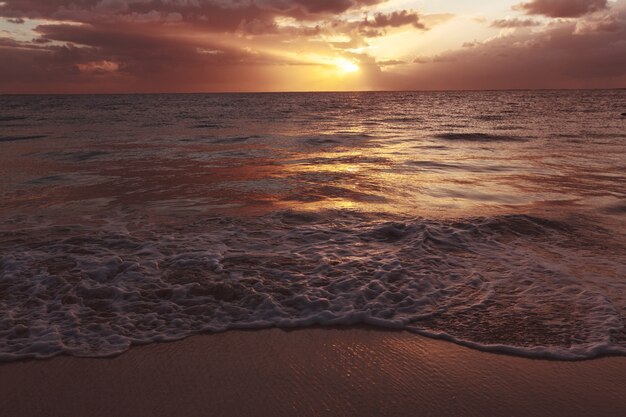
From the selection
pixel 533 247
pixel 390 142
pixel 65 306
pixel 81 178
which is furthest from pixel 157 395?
pixel 390 142

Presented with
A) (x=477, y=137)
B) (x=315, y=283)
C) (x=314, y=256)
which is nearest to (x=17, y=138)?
(x=477, y=137)

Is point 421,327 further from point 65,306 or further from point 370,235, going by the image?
point 65,306

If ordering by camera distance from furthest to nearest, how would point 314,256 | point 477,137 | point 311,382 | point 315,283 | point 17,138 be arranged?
1. point 477,137
2. point 17,138
3. point 314,256
4. point 315,283
5. point 311,382

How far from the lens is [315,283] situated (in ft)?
17.3

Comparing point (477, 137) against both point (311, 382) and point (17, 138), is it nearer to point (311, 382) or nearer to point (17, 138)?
point (311, 382)

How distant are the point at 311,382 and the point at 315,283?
6.20 ft

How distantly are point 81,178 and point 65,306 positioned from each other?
28.5ft

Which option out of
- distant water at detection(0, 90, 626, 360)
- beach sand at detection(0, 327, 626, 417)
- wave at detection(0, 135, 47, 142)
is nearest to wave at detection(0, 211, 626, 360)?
distant water at detection(0, 90, 626, 360)

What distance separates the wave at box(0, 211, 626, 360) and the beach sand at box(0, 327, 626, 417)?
25 centimetres

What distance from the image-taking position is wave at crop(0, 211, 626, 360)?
4191 millimetres

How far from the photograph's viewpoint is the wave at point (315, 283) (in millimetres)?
4191

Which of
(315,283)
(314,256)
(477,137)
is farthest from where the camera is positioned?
(477,137)

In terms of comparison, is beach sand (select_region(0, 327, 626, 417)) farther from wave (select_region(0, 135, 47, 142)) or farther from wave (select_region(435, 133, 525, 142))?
wave (select_region(0, 135, 47, 142))

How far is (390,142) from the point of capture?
23109 millimetres
